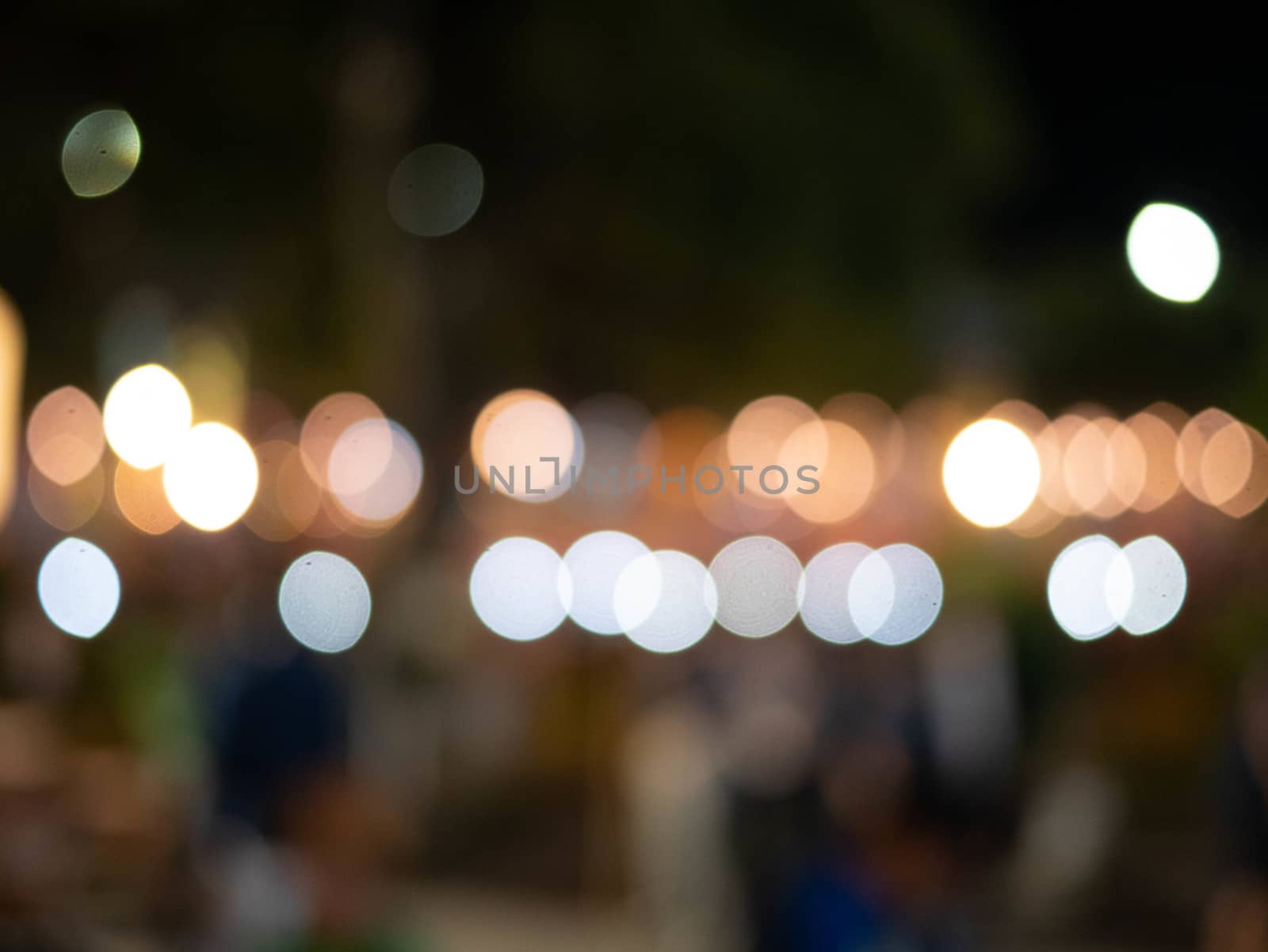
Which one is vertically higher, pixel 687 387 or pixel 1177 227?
pixel 687 387

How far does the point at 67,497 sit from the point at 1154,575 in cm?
182

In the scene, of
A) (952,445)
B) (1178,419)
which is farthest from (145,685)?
(1178,419)

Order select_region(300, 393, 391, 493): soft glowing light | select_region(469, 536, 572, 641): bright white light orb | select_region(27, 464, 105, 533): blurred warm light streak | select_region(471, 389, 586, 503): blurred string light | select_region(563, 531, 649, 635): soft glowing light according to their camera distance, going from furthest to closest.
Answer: select_region(469, 536, 572, 641): bright white light orb
select_region(563, 531, 649, 635): soft glowing light
select_region(300, 393, 391, 493): soft glowing light
select_region(27, 464, 105, 533): blurred warm light streak
select_region(471, 389, 586, 503): blurred string light

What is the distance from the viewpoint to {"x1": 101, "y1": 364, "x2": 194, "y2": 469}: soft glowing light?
2102mm

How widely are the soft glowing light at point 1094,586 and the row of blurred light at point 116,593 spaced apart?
118 centimetres

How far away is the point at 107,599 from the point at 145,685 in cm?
365

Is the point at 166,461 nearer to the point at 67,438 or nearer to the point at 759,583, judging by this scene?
the point at 67,438

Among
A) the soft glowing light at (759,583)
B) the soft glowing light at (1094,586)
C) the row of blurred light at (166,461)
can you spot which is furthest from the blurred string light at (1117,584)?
the row of blurred light at (166,461)

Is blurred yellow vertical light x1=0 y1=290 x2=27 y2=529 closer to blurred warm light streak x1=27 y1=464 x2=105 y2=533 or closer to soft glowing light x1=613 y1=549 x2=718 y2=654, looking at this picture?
blurred warm light streak x1=27 y1=464 x2=105 y2=533

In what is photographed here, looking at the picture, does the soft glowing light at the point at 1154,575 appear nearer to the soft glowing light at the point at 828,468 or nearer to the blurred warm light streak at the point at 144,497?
the soft glowing light at the point at 828,468

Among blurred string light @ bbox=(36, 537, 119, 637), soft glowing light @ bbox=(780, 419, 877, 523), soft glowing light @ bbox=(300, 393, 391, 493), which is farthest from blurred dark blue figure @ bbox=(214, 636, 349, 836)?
blurred string light @ bbox=(36, 537, 119, 637)

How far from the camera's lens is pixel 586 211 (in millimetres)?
6246

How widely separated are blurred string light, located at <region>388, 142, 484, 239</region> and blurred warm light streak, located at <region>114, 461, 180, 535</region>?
194 centimetres

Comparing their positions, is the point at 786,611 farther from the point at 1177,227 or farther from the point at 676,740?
the point at 676,740
